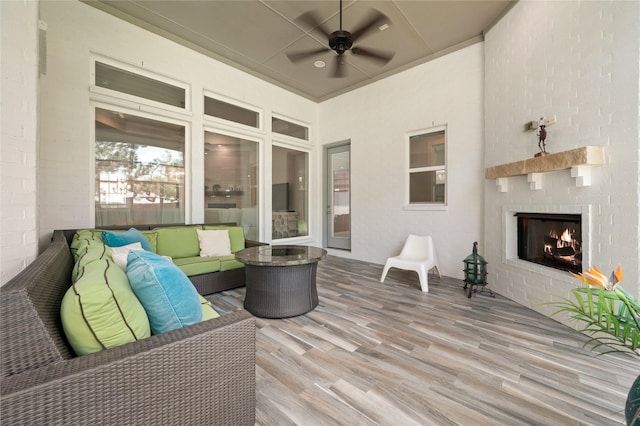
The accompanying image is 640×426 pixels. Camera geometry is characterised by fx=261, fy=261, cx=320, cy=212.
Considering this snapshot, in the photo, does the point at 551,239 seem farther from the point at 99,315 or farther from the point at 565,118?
the point at 99,315

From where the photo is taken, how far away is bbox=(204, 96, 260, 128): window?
4.38m

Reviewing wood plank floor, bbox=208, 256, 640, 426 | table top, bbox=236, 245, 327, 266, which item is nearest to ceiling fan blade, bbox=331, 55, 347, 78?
table top, bbox=236, 245, 327, 266

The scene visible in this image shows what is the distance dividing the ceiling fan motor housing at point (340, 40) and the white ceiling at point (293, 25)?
0.78ft

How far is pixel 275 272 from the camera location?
2.59 metres

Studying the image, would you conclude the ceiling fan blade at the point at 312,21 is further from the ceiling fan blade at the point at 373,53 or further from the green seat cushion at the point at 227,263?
the green seat cushion at the point at 227,263

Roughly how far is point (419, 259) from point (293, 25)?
12.3 feet

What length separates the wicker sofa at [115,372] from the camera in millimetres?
691

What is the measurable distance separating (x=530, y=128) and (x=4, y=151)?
4.21 m

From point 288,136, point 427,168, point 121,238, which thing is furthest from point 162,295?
point 288,136

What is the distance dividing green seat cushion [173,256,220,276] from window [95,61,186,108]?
239 cm

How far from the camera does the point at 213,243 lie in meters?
3.69

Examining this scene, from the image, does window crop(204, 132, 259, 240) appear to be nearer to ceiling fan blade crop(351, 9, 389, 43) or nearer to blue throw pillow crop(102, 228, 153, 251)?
blue throw pillow crop(102, 228, 153, 251)

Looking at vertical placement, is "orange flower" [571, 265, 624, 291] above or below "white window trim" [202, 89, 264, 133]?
below

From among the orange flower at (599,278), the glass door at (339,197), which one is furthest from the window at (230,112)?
the orange flower at (599,278)
